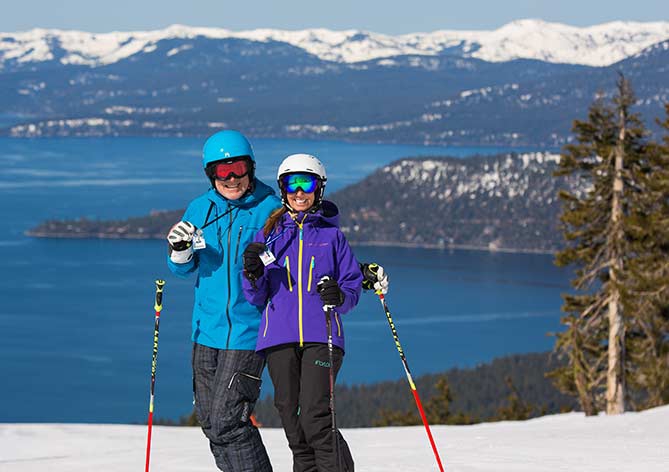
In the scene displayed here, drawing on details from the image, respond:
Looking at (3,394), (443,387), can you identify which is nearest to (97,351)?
(3,394)

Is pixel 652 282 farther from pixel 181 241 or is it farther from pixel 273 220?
pixel 181 241

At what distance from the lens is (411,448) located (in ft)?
28.5

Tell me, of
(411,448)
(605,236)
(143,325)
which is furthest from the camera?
(143,325)

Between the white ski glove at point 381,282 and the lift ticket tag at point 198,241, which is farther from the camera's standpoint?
the white ski glove at point 381,282

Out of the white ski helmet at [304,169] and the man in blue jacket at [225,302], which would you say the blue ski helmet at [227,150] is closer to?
the man in blue jacket at [225,302]

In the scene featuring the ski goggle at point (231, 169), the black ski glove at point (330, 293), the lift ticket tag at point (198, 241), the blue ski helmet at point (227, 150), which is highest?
the blue ski helmet at point (227, 150)

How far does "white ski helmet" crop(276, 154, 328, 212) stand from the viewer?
5.23 meters

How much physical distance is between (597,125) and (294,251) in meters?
15.1

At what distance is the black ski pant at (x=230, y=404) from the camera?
201 inches

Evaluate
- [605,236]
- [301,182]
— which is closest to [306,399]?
[301,182]

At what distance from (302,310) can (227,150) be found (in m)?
0.88

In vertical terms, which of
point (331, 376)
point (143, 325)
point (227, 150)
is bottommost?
point (143, 325)

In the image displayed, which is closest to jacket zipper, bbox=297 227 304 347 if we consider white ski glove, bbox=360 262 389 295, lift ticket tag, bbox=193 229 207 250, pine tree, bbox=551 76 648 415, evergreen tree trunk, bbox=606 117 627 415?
white ski glove, bbox=360 262 389 295

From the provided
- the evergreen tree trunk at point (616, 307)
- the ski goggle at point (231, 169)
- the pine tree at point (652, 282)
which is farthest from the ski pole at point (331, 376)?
the evergreen tree trunk at point (616, 307)
